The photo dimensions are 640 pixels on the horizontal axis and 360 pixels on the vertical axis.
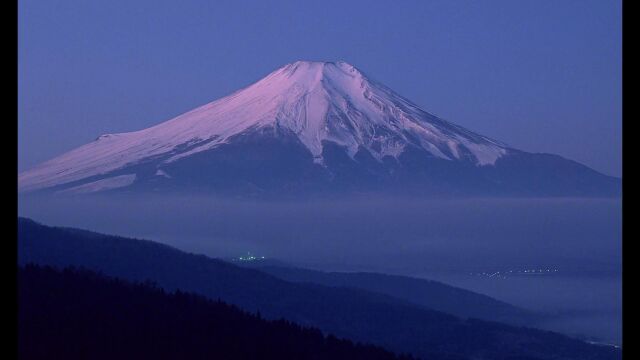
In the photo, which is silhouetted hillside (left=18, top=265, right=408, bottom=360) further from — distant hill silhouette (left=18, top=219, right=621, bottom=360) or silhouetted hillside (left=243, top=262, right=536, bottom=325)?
silhouetted hillside (left=243, top=262, right=536, bottom=325)

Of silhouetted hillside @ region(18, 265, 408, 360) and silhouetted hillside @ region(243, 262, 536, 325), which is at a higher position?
silhouetted hillside @ region(243, 262, 536, 325)

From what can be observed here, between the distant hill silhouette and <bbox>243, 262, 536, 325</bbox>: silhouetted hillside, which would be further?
<bbox>243, 262, 536, 325</bbox>: silhouetted hillside

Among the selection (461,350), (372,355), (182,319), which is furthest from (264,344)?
(461,350)

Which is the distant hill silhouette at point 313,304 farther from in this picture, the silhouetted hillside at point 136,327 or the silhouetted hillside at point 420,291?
the silhouetted hillside at point 136,327

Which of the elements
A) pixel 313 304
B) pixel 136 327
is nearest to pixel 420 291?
pixel 313 304

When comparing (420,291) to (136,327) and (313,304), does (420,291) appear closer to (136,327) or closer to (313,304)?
(313,304)

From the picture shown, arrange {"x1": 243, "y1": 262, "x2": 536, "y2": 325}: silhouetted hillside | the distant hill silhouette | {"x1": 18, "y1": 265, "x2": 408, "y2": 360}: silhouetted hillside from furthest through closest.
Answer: {"x1": 243, "y1": 262, "x2": 536, "y2": 325}: silhouetted hillside → the distant hill silhouette → {"x1": 18, "y1": 265, "x2": 408, "y2": 360}: silhouetted hillside

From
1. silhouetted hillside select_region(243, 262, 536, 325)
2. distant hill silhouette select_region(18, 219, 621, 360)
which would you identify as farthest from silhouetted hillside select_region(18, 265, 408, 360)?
silhouetted hillside select_region(243, 262, 536, 325)
